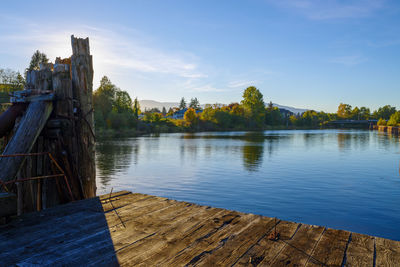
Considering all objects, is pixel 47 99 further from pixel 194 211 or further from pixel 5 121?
pixel 194 211

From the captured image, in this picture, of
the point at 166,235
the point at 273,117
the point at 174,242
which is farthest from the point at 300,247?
the point at 273,117

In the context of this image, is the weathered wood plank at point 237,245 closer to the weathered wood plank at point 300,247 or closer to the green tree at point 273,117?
the weathered wood plank at point 300,247

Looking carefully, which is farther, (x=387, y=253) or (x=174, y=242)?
(x=174, y=242)

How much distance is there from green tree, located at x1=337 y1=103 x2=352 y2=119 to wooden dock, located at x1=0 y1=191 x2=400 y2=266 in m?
206

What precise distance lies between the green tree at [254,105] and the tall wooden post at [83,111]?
119970 mm

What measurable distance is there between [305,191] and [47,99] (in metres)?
15.2

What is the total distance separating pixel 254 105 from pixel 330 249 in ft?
417

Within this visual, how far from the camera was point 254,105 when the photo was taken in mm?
127625

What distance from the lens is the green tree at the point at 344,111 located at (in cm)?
18875

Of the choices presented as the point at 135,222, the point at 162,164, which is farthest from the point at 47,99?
the point at 162,164

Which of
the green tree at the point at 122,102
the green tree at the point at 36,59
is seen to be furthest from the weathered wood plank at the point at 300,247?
the green tree at the point at 36,59

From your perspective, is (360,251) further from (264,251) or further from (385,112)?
(385,112)

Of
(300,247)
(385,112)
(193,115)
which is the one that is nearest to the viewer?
(300,247)

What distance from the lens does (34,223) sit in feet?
12.7
